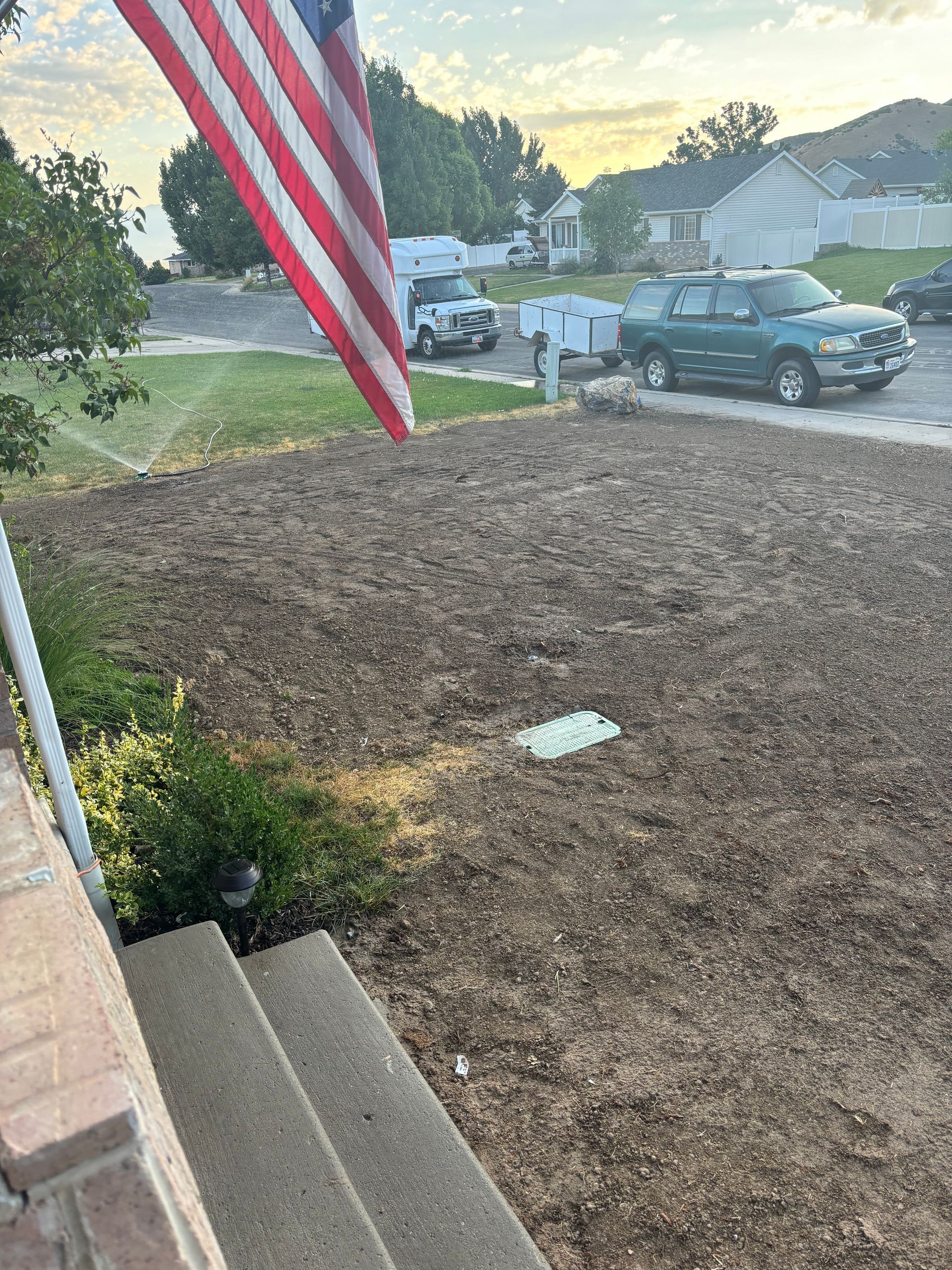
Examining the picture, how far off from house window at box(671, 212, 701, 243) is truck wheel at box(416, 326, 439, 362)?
111 feet

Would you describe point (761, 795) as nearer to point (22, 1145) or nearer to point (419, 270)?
point (22, 1145)

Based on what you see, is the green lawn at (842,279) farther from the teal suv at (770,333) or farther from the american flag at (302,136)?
the american flag at (302,136)

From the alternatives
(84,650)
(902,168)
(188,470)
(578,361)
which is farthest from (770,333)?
(902,168)

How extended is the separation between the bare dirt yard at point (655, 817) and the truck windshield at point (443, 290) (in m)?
15.1

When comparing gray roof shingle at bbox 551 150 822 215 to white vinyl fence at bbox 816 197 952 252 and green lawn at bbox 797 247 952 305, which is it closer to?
white vinyl fence at bbox 816 197 952 252

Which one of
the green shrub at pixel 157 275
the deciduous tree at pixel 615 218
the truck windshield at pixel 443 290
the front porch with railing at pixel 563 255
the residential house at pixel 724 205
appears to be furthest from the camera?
the green shrub at pixel 157 275

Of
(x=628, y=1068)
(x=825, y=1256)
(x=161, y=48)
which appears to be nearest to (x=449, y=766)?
(x=628, y=1068)

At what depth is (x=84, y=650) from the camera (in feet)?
18.7

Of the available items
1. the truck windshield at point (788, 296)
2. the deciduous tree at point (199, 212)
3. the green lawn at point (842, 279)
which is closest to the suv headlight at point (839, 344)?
the truck windshield at point (788, 296)

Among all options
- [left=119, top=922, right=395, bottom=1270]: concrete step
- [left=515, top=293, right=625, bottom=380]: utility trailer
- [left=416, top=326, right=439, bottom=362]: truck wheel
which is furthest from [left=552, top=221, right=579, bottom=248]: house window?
[left=119, top=922, right=395, bottom=1270]: concrete step

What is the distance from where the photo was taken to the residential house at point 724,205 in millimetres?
49875

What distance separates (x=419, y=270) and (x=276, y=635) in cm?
1942

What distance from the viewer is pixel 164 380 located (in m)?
21.9

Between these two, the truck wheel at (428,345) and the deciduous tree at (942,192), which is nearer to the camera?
the truck wheel at (428,345)
